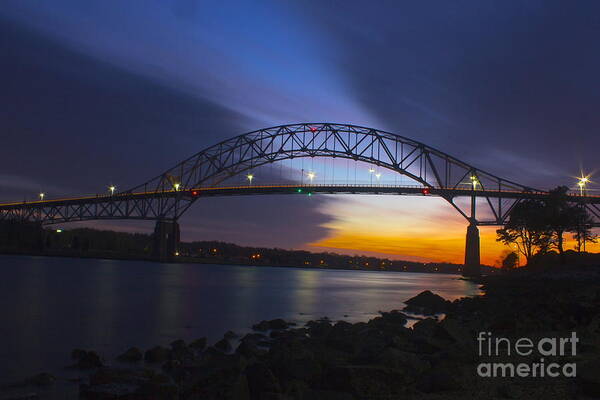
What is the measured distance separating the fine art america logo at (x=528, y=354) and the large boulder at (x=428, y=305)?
11.2m

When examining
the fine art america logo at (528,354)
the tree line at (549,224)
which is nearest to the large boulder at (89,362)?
the fine art america logo at (528,354)

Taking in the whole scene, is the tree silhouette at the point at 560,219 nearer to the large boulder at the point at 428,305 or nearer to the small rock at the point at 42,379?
the large boulder at the point at 428,305

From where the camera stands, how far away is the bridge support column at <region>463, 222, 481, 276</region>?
58.7 metres

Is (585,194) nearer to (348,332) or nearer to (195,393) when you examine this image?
(348,332)

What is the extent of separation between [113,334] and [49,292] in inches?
545

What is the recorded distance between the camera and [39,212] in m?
104

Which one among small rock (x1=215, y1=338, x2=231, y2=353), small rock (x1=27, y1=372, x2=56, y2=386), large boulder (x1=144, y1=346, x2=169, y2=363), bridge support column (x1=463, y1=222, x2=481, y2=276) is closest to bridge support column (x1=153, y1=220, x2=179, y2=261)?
bridge support column (x1=463, y1=222, x2=481, y2=276)

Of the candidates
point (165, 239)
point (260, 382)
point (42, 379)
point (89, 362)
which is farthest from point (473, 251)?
point (260, 382)

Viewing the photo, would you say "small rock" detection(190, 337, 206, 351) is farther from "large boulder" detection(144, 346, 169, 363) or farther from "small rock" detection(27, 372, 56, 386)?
"small rock" detection(27, 372, 56, 386)

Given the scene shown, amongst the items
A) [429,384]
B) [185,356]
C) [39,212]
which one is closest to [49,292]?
[185,356]

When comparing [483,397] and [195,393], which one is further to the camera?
[195,393]

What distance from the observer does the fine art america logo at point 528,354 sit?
21.0ft

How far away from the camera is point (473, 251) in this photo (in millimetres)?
58750

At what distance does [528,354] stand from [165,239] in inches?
3085
